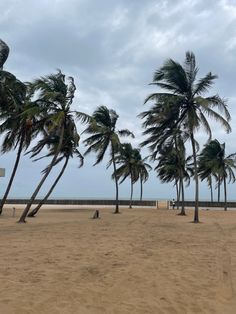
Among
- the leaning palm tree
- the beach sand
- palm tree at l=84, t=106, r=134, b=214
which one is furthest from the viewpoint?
palm tree at l=84, t=106, r=134, b=214

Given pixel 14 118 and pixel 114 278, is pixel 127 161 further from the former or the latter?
pixel 114 278

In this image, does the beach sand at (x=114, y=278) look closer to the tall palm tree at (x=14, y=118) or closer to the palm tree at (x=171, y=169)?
the tall palm tree at (x=14, y=118)

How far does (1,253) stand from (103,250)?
269cm

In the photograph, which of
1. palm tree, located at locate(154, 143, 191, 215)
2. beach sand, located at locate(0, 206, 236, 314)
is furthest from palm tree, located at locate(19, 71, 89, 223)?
palm tree, located at locate(154, 143, 191, 215)

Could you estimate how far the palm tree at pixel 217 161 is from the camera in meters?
50.6

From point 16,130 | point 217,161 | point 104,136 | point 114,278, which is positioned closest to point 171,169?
point 217,161

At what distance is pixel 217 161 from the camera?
50.8 m

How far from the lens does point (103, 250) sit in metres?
11.8

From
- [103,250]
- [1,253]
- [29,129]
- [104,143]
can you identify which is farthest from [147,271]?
[104,143]

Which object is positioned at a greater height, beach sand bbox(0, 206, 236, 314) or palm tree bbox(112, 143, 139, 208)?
palm tree bbox(112, 143, 139, 208)

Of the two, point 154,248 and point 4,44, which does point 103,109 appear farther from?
point 154,248

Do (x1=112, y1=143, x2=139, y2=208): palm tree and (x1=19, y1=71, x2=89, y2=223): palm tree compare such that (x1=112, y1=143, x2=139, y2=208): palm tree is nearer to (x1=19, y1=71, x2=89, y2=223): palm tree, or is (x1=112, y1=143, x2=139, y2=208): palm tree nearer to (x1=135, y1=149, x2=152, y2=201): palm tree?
(x1=135, y1=149, x2=152, y2=201): palm tree

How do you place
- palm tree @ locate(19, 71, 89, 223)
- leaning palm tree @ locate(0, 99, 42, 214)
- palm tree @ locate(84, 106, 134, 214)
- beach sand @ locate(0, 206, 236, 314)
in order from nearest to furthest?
beach sand @ locate(0, 206, 236, 314)
palm tree @ locate(19, 71, 89, 223)
leaning palm tree @ locate(0, 99, 42, 214)
palm tree @ locate(84, 106, 134, 214)

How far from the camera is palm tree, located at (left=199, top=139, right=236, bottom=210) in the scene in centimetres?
5059
